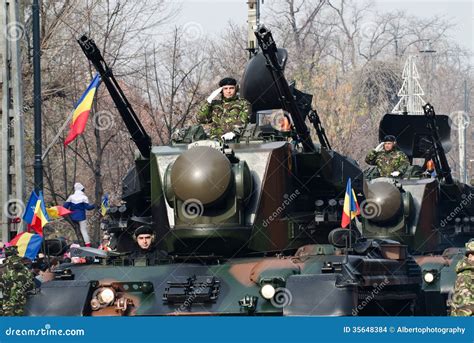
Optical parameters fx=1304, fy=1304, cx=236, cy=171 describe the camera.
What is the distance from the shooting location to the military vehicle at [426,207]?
1873cm

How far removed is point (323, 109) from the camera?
4012 centimetres

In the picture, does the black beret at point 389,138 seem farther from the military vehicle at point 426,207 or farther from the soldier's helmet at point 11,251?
the soldier's helmet at point 11,251

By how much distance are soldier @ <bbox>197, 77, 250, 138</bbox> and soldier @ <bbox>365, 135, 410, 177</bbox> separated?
22.0ft

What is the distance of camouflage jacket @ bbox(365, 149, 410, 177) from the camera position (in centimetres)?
2238

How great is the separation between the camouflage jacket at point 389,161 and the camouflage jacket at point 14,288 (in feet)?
31.4

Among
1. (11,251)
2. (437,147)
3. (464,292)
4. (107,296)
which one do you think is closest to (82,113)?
(11,251)

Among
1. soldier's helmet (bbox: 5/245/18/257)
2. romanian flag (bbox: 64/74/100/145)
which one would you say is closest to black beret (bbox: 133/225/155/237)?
soldier's helmet (bbox: 5/245/18/257)

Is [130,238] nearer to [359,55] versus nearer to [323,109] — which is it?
[323,109]

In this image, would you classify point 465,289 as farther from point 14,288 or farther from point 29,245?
point 29,245

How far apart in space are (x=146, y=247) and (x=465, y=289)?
3626mm

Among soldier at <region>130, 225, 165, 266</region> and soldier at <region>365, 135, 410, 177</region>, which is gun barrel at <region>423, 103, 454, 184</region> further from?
soldier at <region>130, 225, 165, 266</region>

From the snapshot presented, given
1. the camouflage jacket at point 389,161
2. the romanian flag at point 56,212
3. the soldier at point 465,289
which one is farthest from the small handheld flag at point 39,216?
the camouflage jacket at point 389,161
